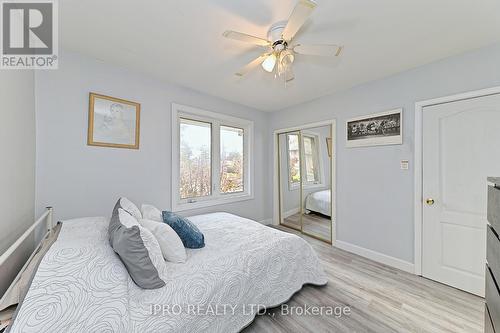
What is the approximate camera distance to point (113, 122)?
7.59 feet

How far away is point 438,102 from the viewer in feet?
7.11

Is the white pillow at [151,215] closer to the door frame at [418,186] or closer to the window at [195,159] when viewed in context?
the window at [195,159]

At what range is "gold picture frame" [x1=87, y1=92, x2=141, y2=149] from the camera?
2.18m

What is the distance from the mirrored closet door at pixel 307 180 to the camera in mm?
3295

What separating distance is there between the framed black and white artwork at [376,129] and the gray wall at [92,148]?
8.09 ft

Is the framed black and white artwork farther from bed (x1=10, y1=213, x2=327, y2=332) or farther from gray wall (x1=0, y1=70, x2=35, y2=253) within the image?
gray wall (x1=0, y1=70, x2=35, y2=253)

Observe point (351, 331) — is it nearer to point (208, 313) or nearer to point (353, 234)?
point (208, 313)

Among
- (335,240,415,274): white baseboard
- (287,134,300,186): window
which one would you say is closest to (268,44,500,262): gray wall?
(335,240,415,274): white baseboard

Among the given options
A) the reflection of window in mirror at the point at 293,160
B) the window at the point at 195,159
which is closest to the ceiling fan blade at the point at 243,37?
the window at the point at 195,159

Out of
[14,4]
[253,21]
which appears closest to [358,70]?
[253,21]

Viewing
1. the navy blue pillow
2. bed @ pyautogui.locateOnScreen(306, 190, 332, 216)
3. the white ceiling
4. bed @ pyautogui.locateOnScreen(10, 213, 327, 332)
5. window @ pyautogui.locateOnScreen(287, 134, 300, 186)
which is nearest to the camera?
bed @ pyautogui.locateOnScreen(10, 213, 327, 332)

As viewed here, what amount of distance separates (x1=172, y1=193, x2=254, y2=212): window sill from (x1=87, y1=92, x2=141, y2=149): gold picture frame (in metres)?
1.01

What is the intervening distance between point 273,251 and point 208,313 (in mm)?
728

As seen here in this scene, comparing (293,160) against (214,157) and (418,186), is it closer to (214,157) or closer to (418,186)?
(214,157)
